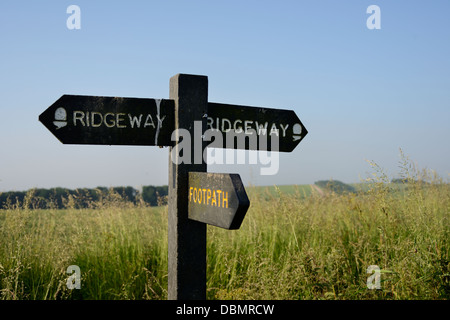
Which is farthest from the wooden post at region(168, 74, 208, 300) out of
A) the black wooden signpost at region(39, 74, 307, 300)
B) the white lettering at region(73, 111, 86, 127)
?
the white lettering at region(73, 111, 86, 127)

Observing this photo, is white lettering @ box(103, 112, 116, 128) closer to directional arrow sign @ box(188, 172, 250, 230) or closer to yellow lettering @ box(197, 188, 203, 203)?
directional arrow sign @ box(188, 172, 250, 230)

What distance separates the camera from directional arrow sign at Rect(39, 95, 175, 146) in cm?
216

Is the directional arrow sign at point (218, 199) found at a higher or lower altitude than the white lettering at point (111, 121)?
lower

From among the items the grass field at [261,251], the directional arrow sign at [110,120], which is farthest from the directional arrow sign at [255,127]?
the grass field at [261,251]

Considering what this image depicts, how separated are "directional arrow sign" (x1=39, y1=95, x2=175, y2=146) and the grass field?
1.55 meters

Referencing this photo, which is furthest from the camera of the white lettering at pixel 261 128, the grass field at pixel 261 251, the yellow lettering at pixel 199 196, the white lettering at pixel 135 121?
the grass field at pixel 261 251

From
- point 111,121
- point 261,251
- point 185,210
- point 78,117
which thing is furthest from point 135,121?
point 261,251

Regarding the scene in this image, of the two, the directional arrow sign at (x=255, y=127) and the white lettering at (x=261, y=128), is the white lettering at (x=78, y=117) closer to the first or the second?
the directional arrow sign at (x=255, y=127)

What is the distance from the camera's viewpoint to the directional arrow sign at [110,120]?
2.16 metres

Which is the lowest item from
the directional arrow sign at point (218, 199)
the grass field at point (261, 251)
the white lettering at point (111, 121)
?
the grass field at point (261, 251)

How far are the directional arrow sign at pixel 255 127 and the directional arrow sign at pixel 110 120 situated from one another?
0.31 metres

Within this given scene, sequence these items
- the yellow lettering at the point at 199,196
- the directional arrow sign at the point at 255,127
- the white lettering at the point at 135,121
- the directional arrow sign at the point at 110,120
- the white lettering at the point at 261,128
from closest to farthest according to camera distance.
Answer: the yellow lettering at the point at 199,196 → the directional arrow sign at the point at 110,120 → the white lettering at the point at 135,121 → the directional arrow sign at the point at 255,127 → the white lettering at the point at 261,128

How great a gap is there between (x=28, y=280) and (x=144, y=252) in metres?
1.23
